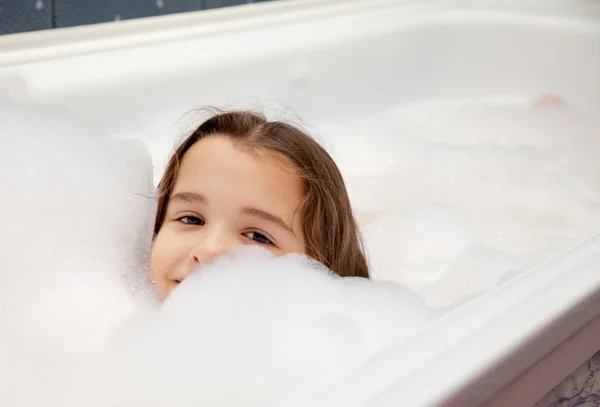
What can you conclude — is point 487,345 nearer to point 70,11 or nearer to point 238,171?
point 238,171

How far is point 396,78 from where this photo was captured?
1.61 metres

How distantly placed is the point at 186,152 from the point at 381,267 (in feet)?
1.26

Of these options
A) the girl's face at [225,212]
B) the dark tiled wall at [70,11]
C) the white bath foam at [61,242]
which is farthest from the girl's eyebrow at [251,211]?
the dark tiled wall at [70,11]

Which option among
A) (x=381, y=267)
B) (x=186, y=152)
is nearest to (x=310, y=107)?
(x=381, y=267)

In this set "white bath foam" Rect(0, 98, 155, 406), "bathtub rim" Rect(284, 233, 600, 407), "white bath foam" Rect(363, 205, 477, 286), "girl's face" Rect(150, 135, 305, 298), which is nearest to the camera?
"bathtub rim" Rect(284, 233, 600, 407)

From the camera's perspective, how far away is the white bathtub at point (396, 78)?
1.63 feet

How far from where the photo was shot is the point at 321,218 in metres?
0.85

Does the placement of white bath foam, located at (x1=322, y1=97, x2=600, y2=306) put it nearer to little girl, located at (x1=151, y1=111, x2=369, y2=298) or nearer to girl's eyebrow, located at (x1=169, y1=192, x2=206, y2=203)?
little girl, located at (x1=151, y1=111, x2=369, y2=298)

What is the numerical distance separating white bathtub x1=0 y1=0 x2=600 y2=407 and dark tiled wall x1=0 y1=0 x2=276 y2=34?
0.09 feet

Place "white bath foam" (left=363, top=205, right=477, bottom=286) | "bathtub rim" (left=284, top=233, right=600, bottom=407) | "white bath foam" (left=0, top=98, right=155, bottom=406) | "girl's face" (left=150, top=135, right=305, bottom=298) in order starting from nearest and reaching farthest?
1. "bathtub rim" (left=284, top=233, right=600, bottom=407)
2. "white bath foam" (left=0, top=98, right=155, bottom=406)
3. "girl's face" (left=150, top=135, right=305, bottom=298)
4. "white bath foam" (left=363, top=205, right=477, bottom=286)

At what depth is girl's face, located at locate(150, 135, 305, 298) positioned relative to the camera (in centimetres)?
78

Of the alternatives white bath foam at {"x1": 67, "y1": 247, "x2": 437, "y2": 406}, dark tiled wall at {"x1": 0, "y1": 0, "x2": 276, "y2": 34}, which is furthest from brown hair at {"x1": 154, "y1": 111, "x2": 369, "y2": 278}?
dark tiled wall at {"x1": 0, "y1": 0, "x2": 276, "y2": 34}

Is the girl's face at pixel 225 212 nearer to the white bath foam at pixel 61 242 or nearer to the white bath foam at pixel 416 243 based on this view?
the white bath foam at pixel 61 242

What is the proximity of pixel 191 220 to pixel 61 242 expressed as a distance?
0.15m
